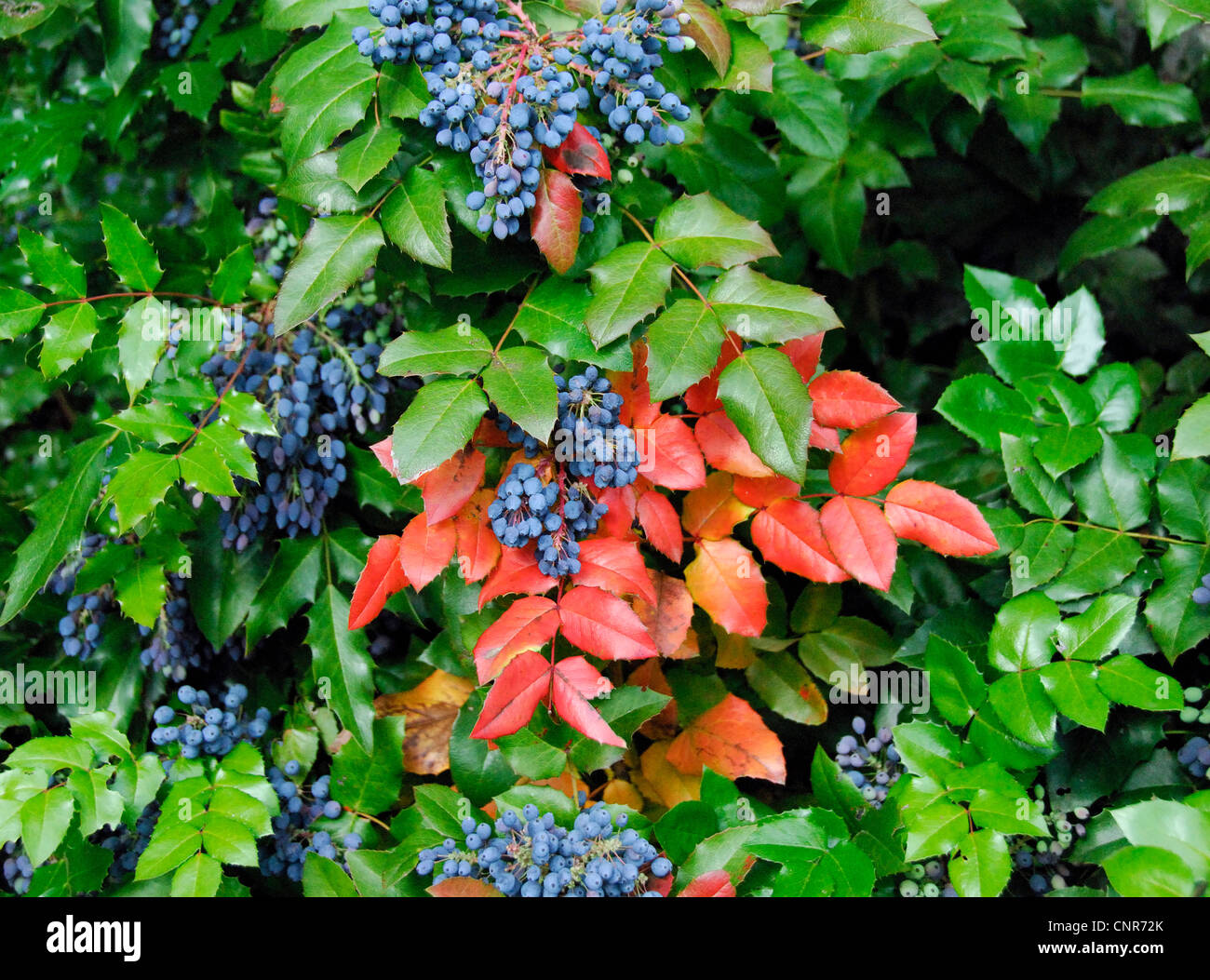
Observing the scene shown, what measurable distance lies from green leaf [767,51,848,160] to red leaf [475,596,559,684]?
0.87 meters

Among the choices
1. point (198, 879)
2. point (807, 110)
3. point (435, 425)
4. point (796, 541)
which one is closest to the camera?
point (435, 425)

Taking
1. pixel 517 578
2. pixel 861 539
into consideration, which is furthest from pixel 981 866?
pixel 517 578

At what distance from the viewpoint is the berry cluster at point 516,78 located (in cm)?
114

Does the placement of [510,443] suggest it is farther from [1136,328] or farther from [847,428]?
[1136,328]

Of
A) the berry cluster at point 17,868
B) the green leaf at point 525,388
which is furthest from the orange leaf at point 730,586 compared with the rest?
the berry cluster at point 17,868

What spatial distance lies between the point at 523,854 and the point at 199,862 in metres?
0.40

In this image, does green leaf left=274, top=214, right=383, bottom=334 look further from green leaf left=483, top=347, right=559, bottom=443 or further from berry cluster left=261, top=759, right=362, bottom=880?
berry cluster left=261, top=759, right=362, bottom=880

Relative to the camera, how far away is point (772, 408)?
44.9 inches

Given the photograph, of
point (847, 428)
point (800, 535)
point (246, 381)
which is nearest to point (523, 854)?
point (800, 535)

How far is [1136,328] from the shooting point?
83.0 inches

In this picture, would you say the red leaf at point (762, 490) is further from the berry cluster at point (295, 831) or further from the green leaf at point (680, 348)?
the berry cluster at point (295, 831)

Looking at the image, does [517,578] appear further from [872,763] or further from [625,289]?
[872,763]

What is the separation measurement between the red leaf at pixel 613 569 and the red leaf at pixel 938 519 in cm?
34

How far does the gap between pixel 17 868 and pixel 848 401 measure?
1.33 meters
